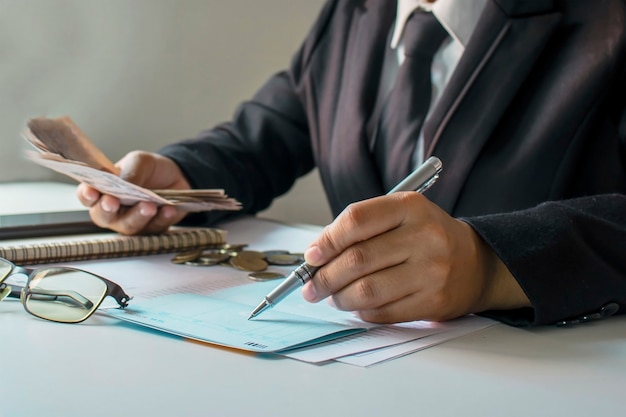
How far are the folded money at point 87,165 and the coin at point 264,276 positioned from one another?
0.23m

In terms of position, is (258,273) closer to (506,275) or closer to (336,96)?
(506,275)

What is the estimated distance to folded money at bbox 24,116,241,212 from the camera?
1158mm

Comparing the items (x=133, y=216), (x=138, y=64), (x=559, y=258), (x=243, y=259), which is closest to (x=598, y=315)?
(x=559, y=258)

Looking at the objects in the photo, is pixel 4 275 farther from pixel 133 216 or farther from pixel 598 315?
pixel 598 315

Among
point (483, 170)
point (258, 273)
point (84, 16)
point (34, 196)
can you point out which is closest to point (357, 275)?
point (258, 273)

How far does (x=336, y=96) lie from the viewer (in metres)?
1.54

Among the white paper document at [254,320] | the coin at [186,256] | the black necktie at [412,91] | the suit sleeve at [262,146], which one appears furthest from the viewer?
the suit sleeve at [262,146]

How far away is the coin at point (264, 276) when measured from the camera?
99cm

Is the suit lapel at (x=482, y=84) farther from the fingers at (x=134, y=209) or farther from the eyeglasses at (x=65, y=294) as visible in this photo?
the eyeglasses at (x=65, y=294)

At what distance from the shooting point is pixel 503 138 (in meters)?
1.23

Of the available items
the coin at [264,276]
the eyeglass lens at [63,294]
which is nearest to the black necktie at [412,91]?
the coin at [264,276]

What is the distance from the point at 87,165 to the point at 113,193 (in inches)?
2.4

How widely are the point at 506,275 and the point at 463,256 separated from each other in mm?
58

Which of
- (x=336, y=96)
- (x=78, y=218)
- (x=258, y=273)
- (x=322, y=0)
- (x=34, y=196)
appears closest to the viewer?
(x=258, y=273)
